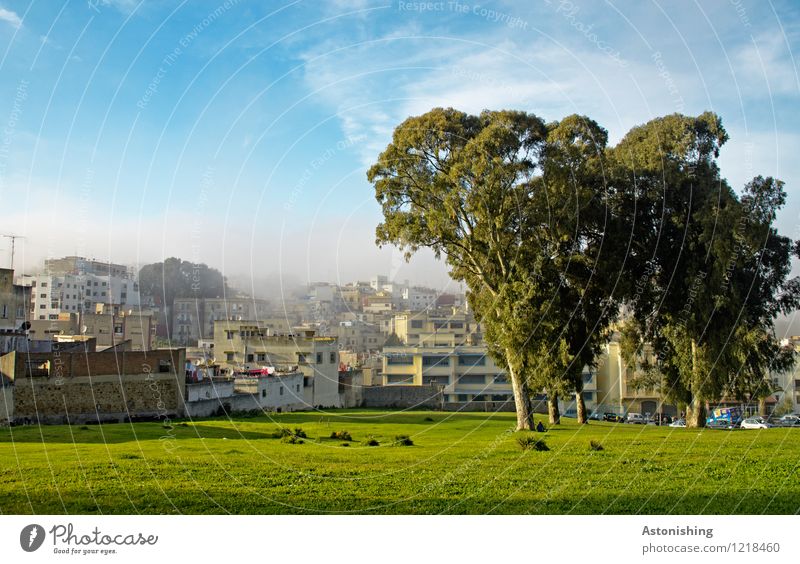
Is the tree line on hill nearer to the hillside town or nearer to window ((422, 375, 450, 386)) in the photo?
the hillside town

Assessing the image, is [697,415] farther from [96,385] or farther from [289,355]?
[289,355]

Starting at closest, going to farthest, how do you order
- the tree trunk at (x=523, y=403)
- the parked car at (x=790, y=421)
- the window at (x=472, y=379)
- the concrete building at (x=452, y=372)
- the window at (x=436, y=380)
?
1. the tree trunk at (x=523, y=403)
2. the parked car at (x=790, y=421)
3. the concrete building at (x=452, y=372)
4. the window at (x=472, y=379)
5. the window at (x=436, y=380)

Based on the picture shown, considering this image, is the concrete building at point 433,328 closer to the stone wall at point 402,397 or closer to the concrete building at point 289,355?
the stone wall at point 402,397

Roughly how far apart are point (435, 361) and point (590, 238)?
36.6 metres

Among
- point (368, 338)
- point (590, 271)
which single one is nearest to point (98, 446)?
point (590, 271)

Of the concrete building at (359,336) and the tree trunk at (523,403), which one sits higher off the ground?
the concrete building at (359,336)

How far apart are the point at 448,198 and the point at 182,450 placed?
12.7 meters

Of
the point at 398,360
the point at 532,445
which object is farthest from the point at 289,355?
the point at 532,445

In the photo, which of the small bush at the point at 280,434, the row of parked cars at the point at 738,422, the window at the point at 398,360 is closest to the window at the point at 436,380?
the window at the point at 398,360

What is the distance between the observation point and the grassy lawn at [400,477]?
12.7m

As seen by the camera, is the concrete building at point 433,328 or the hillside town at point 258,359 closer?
the hillside town at point 258,359

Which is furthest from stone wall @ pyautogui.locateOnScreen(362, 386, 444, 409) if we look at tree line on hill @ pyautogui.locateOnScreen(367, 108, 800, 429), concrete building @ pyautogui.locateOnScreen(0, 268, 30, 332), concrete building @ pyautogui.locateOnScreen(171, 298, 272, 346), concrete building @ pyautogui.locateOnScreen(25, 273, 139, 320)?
concrete building @ pyautogui.locateOnScreen(25, 273, 139, 320)

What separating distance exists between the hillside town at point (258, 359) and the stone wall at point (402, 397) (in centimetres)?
8

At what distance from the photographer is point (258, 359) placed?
5766 centimetres
